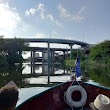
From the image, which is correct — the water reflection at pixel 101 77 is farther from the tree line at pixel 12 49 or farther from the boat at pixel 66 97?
the tree line at pixel 12 49

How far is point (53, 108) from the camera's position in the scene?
728 cm

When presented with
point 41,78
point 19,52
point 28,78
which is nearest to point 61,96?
point 28,78

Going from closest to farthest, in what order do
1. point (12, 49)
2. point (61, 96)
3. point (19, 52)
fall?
point (61, 96) < point (12, 49) < point (19, 52)

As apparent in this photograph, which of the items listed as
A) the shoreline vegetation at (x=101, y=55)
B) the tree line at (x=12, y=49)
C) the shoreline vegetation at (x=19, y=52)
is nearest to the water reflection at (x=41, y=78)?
the shoreline vegetation at (x=101, y=55)

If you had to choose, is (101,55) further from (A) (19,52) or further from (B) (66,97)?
(B) (66,97)

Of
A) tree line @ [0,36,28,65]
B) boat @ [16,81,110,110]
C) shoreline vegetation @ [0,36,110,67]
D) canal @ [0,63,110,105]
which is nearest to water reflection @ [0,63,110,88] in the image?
canal @ [0,63,110,105]

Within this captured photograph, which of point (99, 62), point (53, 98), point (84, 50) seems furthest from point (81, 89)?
point (84, 50)

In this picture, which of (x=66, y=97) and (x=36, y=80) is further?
(x=36, y=80)

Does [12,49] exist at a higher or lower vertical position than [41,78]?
higher

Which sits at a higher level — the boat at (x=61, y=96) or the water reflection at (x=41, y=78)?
the boat at (x=61, y=96)

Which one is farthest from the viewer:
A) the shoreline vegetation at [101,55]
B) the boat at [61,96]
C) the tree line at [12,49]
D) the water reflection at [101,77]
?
the tree line at [12,49]

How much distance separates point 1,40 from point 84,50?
28990mm

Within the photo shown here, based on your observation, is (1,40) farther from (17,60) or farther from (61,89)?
(61,89)

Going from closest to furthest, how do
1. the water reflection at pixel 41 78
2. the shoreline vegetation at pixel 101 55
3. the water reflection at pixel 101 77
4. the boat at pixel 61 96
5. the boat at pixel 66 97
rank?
the boat at pixel 66 97
the boat at pixel 61 96
the water reflection at pixel 41 78
the water reflection at pixel 101 77
the shoreline vegetation at pixel 101 55
